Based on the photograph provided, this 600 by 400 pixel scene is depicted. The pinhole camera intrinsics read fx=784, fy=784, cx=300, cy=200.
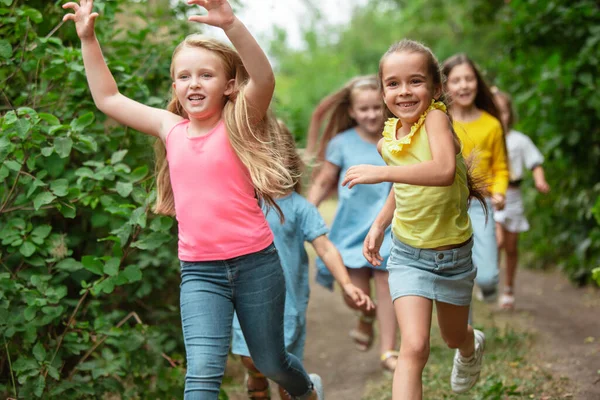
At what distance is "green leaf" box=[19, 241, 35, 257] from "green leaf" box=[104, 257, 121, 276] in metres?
0.32

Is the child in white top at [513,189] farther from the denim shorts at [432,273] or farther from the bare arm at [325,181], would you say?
the denim shorts at [432,273]

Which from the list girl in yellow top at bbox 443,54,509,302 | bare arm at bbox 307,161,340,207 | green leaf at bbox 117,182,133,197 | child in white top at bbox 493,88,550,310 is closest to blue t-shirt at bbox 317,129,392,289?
bare arm at bbox 307,161,340,207

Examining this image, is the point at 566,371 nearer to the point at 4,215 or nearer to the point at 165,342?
the point at 165,342

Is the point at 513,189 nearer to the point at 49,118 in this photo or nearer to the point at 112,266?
the point at 112,266

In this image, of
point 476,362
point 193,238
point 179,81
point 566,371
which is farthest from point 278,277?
point 566,371

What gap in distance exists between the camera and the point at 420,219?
3.18 m

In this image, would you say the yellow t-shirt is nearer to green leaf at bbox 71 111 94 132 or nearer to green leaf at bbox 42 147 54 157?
green leaf at bbox 71 111 94 132

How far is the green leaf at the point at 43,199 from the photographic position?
131 inches

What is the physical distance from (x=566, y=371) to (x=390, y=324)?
1.06 m

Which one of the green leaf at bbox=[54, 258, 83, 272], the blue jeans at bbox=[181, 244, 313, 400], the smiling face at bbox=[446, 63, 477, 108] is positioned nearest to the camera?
the blue jeans at bbox=[181, 244, 313, 400]

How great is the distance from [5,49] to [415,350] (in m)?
2.14

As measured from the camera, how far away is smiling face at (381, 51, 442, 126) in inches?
121

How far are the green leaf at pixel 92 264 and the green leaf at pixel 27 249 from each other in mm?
217

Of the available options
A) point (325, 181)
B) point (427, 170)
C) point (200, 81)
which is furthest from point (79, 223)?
point (427, 170)
